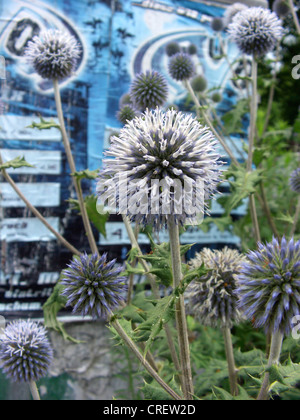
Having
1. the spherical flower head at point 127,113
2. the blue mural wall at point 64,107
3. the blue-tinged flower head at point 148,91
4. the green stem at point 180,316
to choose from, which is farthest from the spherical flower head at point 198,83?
the green stem at point 180,316

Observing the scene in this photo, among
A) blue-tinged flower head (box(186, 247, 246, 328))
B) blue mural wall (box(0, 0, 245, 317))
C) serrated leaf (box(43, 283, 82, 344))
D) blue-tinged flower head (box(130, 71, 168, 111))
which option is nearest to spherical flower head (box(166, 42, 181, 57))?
blue mural wall (box(0, 0, 245, 317))

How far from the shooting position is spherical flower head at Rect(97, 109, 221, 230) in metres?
1.23

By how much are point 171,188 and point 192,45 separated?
2.51 meters

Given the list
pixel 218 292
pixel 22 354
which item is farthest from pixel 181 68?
pixel 22 354

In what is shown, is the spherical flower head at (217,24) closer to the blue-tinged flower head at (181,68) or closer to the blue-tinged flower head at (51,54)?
the blue-tinged flower head at (181,68)

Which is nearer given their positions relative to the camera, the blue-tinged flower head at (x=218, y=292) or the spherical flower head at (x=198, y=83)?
the blue-tinged flower head at (x=218, y=292)

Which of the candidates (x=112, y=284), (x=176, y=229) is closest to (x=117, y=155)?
(x=176, y=229)

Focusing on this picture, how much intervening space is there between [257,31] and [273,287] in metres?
1.88

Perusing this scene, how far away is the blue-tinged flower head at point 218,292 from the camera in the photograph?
1795 mm

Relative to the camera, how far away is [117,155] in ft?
4.26

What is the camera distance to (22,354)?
1.82 metres

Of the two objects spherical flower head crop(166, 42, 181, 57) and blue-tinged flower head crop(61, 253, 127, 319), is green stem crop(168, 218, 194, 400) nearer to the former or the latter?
blue-tinged flower head crop(61, 253, 127, 319)

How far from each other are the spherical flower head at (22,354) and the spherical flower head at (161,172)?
3.17 ft

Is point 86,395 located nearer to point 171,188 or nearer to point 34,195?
point 34,195
